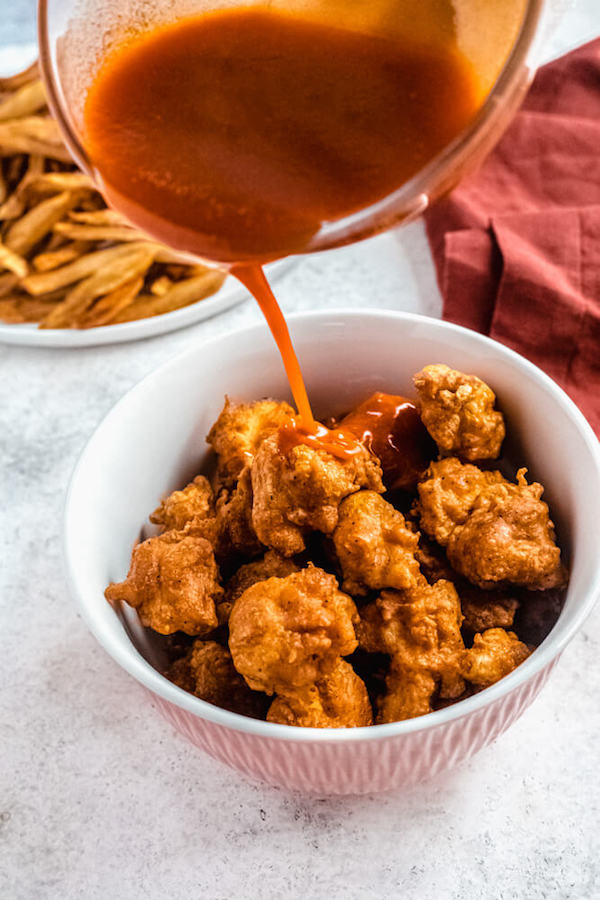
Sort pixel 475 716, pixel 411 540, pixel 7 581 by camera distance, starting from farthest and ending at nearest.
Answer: pixel 7 581 → pixel 411 540 → pixel 475 716

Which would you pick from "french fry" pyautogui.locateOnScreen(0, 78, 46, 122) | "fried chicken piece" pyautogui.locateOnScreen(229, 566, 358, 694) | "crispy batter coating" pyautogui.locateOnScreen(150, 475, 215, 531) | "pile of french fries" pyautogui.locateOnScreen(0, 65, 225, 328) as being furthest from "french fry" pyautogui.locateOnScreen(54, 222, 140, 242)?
"fried chicken piece" pyautogui.locateOnScreen(229, 566, 358, 694)

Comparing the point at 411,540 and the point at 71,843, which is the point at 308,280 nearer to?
the point at 411,540

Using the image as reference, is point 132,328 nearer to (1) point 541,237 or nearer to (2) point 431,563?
(1) point 541,237

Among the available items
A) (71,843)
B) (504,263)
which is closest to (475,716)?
(71,843)

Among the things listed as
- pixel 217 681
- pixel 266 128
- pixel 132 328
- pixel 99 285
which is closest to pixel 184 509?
pixel 217 681

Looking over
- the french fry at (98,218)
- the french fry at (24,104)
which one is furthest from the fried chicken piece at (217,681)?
the french fry at (24,104)

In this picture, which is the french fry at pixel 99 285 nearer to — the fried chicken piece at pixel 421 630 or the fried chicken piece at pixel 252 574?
the fried chicken piece at pixel 252 574

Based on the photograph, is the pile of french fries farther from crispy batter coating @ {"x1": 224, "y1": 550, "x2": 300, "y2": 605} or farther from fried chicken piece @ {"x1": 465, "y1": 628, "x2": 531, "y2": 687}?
fried chicken piece @ {"x1": 465, "y1": 628, "x2": 531, "y2": 687}
